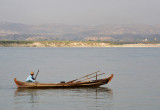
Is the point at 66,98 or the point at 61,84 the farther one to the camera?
the point at 61,84

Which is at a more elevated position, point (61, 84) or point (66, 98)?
point (61, 84)

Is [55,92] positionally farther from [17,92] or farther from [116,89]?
[116,89]

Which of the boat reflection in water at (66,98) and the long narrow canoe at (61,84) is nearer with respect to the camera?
the boat reflection in water at (66,98)

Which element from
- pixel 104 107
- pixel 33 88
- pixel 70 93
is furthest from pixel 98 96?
pixel 33 88

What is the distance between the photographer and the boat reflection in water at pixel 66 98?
25.3m

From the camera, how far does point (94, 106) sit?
81.7 ft

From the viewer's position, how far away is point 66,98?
28.1 meters

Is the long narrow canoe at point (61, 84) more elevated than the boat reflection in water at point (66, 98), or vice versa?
the long narrow canoe at point (61, 84)

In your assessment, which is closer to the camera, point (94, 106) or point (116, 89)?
point (94, 106)

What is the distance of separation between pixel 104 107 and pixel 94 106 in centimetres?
79

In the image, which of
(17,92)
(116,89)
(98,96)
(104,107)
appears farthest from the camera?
(116,89)

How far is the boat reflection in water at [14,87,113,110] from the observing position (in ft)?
82.9

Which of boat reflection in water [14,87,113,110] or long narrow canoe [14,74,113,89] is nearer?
boat reflection in water [14,87,113,110]

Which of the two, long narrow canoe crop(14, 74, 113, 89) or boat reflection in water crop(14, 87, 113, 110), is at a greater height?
long narrow canoe crop(14, 74, 113, 89)
